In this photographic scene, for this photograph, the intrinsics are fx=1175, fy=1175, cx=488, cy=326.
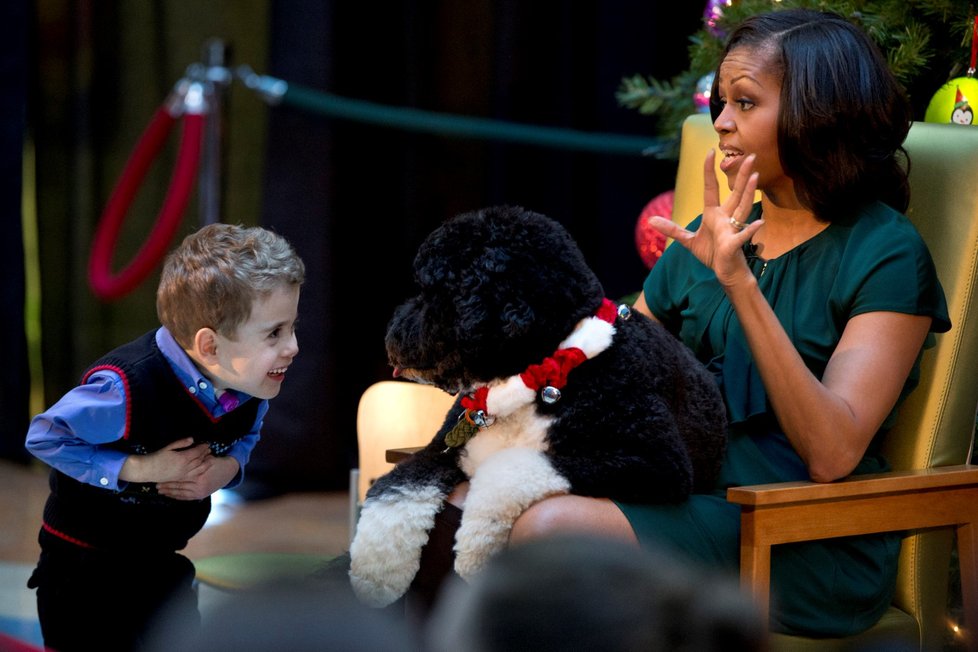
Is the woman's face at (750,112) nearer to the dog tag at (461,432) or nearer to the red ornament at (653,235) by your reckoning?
the dog tag at (461,432)

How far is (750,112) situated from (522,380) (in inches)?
23.2

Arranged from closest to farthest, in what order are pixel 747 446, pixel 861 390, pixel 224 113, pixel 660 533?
pixel 660 533 → pixel 861 390 → pixel 747 446 → pixel 224 113

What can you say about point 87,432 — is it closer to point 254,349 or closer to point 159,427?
point 159,427

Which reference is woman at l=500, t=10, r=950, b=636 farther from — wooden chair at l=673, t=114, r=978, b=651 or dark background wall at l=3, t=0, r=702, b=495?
dark background wall at l=3, t=0, r=702, b=495

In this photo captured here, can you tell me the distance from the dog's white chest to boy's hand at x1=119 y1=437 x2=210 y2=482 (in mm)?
390

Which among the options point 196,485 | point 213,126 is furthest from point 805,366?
point 213,126

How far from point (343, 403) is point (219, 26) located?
4.13ft

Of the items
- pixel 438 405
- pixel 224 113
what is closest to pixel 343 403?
pixel 224 113

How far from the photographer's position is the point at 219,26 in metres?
3.70

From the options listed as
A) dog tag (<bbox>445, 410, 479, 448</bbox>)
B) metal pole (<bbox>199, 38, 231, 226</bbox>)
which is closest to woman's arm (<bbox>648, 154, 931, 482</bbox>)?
dog tag (<bbox>445, 410, 479, 448</bbox>)

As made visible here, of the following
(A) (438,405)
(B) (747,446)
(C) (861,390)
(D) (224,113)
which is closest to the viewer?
(C) (861,390)

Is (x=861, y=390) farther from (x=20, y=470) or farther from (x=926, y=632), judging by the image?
(x=20, y=470)

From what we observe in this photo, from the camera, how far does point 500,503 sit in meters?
1.45

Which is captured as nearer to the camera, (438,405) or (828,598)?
(828,598)
